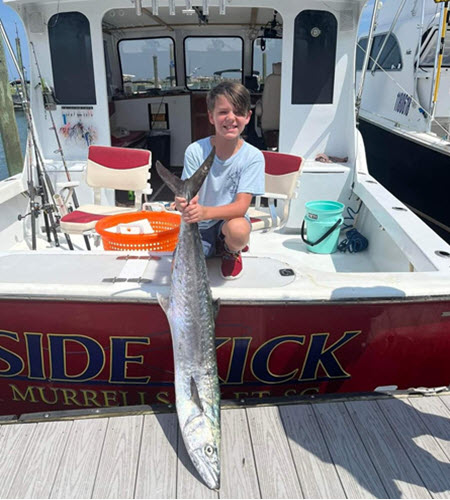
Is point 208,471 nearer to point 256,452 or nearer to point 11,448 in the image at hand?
point 256,452

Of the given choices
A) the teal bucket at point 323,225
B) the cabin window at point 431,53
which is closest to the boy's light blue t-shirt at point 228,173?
the teal bucket at point 323,225

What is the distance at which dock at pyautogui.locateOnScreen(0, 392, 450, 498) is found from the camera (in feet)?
6.29

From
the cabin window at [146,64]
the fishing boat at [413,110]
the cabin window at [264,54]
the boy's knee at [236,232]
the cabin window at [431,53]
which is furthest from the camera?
the cabin window at [431,53]

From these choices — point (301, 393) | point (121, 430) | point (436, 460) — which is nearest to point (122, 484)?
point (121, 430)

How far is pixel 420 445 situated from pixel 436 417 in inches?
9.5

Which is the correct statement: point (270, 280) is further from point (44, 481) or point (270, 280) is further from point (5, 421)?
point (5, 421)

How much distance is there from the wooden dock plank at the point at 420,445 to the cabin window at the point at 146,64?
6.37m

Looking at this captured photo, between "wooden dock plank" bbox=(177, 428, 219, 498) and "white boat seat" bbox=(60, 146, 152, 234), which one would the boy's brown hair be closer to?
"wooden dock plank" bbox=(177, 428, 219, 498)

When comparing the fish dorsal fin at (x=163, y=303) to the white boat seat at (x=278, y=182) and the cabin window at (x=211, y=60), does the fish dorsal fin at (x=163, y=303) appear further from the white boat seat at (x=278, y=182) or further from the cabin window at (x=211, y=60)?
the cabin window at (x=211, y=60)

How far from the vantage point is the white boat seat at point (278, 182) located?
13.4 ft

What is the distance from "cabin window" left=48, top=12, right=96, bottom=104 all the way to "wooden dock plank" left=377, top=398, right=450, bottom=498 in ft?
13.0

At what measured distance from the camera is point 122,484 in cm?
193

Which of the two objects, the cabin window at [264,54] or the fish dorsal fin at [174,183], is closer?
the fish dorsal fin at [174,183]

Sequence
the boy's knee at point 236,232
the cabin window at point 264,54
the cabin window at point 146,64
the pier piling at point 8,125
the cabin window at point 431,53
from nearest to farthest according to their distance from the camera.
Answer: the boy's knee at point 236,232 < the cabin window at point 264,54 < the cabin window at point 146,64 < the cabin window at point 431,53 < the pier piling at point 8,125
